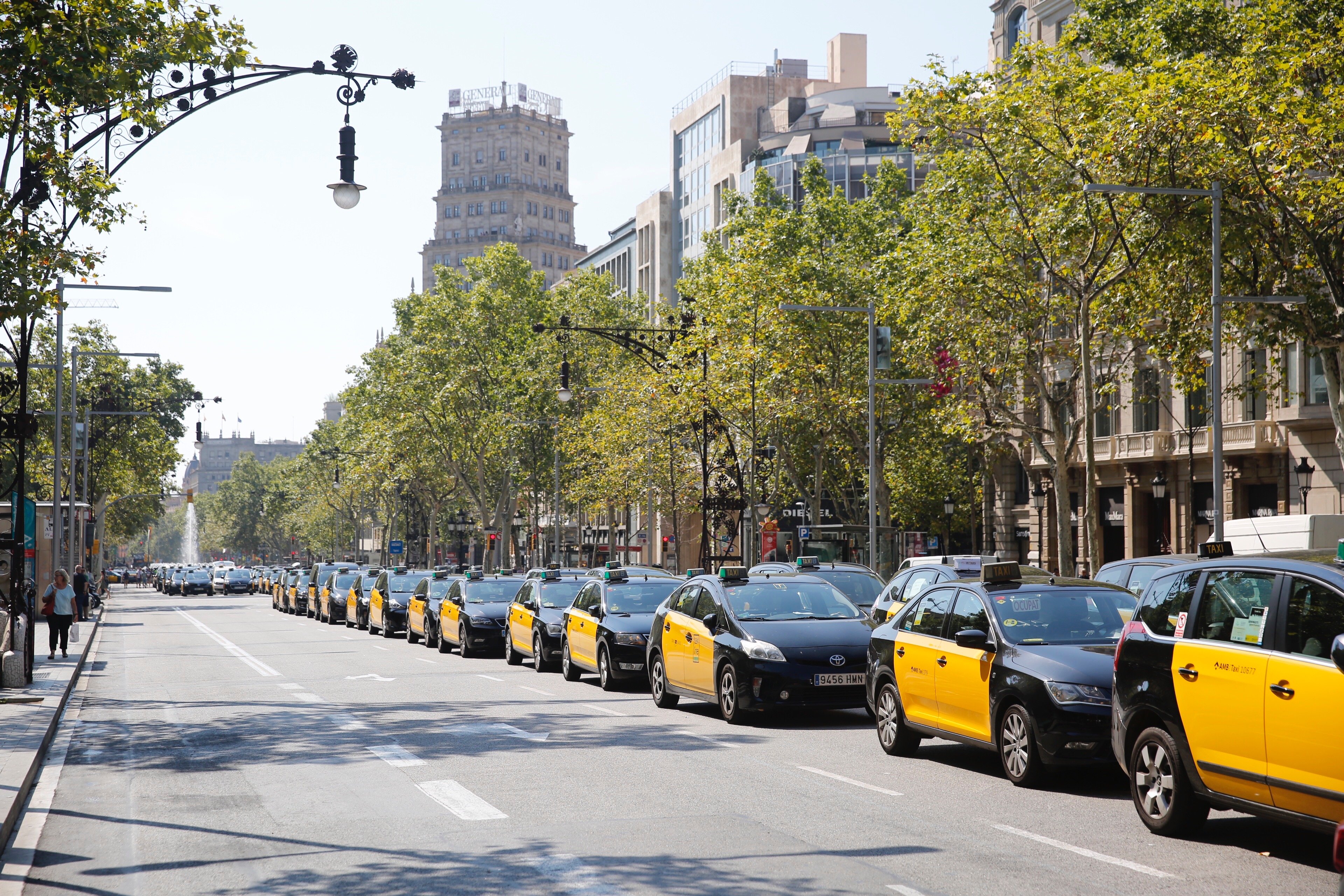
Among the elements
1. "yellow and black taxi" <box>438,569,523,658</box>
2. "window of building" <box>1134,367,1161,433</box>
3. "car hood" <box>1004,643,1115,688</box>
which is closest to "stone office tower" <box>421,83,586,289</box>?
"window of building" <box>1134,367,1161,433</box>

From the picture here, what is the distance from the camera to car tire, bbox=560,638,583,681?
21.1 metres

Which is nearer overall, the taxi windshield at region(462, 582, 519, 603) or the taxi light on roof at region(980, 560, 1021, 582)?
Answer: the taxi light on roof at region(980, 560, 1021, 582)

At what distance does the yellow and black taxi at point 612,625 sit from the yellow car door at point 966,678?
274 inches

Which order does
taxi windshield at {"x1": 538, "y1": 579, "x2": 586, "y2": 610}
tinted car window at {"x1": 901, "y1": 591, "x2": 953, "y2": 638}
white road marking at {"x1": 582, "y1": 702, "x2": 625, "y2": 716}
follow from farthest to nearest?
taxi windshield at {"x1": 538, "y1": 579, "x2": 586, "y2": 610} → white road marking at {"x1": 582, "y1": 702, "x2": 625, "y2": 716} → tinted car window at {"x1": 901, "y1": 591, "x2": 953, "y2": 638}

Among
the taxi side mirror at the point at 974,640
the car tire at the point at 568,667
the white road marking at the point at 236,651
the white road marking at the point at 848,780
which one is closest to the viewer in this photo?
the white road marking at the point at 848,780

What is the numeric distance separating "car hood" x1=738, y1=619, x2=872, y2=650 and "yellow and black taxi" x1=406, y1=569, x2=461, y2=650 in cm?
1520

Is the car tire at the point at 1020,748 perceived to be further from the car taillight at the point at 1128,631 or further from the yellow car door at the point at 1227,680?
the yellow car door at the point at 1227,680

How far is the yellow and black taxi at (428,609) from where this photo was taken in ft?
99.3

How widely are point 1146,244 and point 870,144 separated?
54.4m

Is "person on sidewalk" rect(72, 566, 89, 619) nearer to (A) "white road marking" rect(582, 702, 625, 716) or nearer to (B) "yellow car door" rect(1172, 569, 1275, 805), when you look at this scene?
(A) "white road marking" rect(582, 702, 625, 716)

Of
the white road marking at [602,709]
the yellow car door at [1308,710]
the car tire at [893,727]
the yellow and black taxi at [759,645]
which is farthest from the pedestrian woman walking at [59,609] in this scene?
the yellow car door at [1308,710]

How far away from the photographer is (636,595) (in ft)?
66.5

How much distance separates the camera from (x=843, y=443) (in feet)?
161

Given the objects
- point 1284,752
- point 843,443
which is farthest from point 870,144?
point 1284,752
